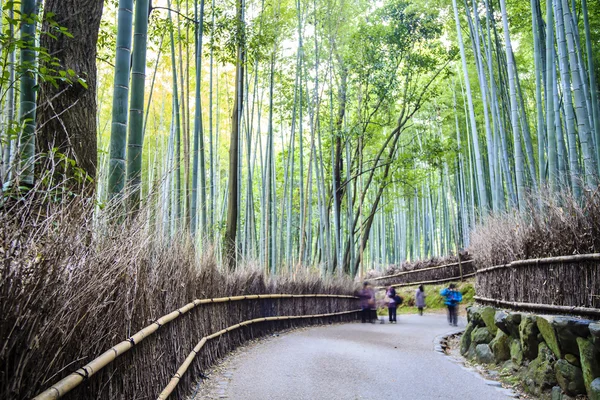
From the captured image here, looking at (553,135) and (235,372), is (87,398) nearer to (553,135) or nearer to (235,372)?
(235,372)

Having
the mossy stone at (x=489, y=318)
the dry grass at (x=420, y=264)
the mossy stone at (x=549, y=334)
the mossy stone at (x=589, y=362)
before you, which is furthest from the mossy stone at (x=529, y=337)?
the dry grass at (x=420, y=264)

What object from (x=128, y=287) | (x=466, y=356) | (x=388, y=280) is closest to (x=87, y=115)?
(x=128, y=287)

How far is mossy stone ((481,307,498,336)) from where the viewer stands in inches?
193

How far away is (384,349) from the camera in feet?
18.3

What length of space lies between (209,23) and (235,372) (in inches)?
154

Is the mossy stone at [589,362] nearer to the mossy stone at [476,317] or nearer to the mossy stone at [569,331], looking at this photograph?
the mossy stone at [569,331]

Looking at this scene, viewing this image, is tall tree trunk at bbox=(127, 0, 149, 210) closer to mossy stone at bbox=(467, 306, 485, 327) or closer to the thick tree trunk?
the thick tree trunk

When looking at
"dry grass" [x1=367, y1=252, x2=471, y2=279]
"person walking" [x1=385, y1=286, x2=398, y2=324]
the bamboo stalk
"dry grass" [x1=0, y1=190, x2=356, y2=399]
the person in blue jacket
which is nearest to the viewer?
"dry grass" [x1=0, y1=190, x2=356, y2=399]

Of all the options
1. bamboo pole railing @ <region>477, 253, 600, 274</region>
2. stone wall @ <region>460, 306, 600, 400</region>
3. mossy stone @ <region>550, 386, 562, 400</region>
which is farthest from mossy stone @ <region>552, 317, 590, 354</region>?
bamboo pole railing @ <region>477, 253, 600, 274</region>

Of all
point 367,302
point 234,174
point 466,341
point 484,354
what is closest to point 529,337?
point 484,354

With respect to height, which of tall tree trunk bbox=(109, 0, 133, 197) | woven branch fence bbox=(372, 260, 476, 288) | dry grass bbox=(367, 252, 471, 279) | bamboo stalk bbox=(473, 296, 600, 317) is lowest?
bamboo stalk bbox=(473, 296, 600, 317)

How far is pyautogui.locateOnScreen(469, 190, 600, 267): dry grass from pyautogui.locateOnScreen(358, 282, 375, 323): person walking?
4.48 meters

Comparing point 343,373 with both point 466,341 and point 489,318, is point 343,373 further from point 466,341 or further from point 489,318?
point 466,341

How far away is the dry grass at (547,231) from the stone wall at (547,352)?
54 centimetres
